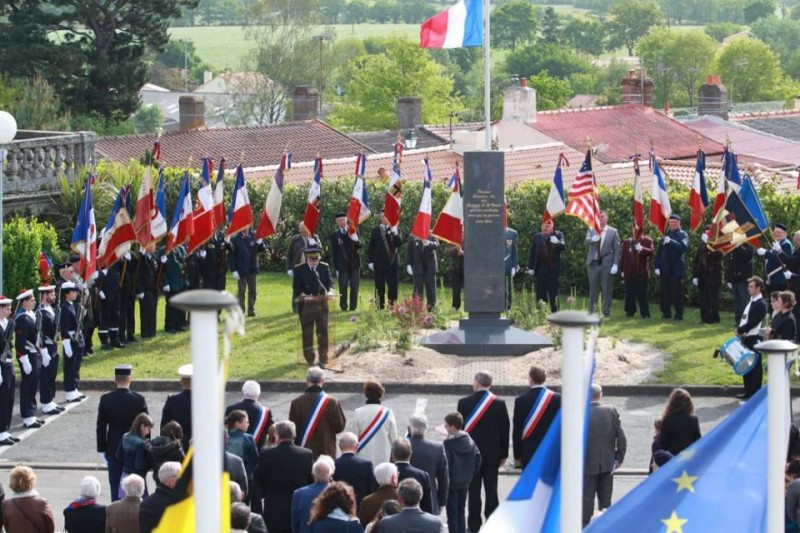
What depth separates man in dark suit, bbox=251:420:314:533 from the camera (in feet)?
42.5

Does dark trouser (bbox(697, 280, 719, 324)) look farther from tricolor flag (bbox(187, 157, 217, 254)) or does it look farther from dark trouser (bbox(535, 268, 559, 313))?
tricolor flag (bbox(187, 157, 217, 254))

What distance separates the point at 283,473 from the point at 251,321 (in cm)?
1218

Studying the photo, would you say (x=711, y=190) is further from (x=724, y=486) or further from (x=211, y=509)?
(x=211, y=509)

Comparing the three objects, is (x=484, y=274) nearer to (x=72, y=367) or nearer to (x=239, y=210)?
(x=239, y=210)

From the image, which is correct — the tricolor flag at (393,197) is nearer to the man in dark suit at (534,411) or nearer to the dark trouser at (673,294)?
the dark trouser at (673,294)

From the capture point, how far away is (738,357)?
19.4 m

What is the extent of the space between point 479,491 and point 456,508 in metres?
0.58

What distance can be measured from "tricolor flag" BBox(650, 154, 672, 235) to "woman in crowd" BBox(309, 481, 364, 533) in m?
15.0

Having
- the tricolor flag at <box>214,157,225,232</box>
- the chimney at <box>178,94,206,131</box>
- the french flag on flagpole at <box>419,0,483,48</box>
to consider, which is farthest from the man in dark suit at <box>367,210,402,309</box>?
the chimney at <box>178,94,206,131</box>

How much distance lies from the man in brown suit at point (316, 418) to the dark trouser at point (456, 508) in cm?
132

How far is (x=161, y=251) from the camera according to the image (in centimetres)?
2458

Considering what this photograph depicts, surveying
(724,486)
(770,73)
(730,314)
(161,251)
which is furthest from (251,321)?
(770,73)

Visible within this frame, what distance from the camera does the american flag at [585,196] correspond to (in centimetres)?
2388

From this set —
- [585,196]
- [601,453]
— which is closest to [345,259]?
[585,196]
